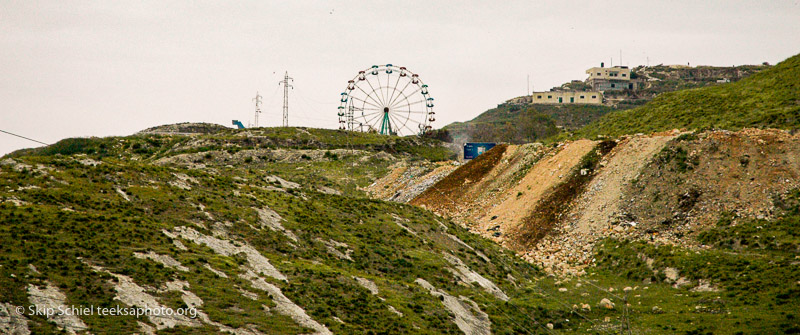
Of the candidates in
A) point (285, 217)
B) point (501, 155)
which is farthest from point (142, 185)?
point (501, 155)

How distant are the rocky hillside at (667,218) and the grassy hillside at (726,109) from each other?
344 inches

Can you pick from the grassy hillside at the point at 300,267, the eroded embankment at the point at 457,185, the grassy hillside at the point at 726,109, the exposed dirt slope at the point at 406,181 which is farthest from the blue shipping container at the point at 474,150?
the grassy hillside at the point at 300,267

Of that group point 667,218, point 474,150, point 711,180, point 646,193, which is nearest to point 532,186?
point 646,193

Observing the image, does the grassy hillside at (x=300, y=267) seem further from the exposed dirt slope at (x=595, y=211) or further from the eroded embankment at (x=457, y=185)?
the eroded embankment at (x=457, y=185)

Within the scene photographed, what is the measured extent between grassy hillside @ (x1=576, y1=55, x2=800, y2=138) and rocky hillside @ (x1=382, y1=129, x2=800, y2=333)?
8729mm

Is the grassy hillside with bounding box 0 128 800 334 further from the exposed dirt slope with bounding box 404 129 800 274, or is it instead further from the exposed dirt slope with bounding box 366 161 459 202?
the exposed dirt slope with bounding box 366 161 459 202

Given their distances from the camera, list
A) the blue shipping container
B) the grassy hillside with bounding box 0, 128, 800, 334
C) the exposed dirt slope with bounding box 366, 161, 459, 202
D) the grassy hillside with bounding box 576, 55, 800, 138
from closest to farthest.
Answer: the grassy hillside with bounding box 0, 128, 800, 334
the grassy hillside with bounding box 576, 55, 800, 138
the exposed dirt slope with bounding box 366, 161, 459, 202
the blue shipping container

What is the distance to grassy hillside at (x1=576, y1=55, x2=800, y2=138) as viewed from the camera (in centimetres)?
8510

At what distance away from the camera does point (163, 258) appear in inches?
1849

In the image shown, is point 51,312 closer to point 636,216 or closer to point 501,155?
point 636,216

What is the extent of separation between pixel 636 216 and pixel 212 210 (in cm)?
3944

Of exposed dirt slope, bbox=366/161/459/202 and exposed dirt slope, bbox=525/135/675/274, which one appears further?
exposed dirt slope, bbox=366/161/459/202

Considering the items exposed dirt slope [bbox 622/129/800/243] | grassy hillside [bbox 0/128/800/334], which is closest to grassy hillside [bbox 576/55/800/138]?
exposed dirt slope [bbox 622/129/800/243]

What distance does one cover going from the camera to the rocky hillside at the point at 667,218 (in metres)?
56.6
